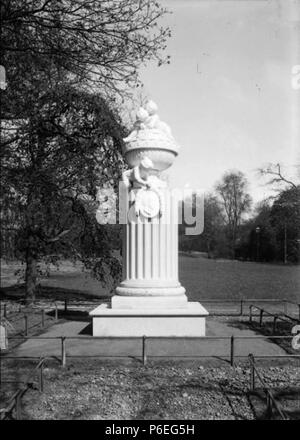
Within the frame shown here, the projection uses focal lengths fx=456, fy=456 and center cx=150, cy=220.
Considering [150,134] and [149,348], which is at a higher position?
[150,134]

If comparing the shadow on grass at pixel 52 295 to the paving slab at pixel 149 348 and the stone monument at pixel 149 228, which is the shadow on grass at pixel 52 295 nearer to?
the stone monument at pixel 149 228

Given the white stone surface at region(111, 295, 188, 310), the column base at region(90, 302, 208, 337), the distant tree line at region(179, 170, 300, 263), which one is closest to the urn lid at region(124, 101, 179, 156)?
the white stone surface at region(111, 295, 188, 310)

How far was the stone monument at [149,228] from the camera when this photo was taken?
9.90 m

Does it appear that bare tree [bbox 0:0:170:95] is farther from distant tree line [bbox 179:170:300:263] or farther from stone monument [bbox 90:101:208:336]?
distant tree line [bbox 179:170:300:263]

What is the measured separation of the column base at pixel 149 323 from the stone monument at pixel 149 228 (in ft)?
0.27

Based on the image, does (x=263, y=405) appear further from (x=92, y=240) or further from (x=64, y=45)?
(x=92, y=240)

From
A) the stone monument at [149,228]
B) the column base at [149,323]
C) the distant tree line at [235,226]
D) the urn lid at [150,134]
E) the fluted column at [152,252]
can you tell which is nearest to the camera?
the column base at [149,323]

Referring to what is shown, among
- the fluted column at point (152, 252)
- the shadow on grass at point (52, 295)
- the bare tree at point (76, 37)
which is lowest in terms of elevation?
the shadow on grass at point (52, 295)

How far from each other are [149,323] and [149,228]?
2113 millimetres

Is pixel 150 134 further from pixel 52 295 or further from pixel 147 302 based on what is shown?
pixel 52 295

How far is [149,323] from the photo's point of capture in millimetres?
9477

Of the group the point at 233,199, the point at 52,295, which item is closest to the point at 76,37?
the point at 52,295

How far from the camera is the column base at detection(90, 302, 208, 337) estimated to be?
9.47 m

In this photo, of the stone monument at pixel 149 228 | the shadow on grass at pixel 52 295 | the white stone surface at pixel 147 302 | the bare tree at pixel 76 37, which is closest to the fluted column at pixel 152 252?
the stone monument at pixel 149 228
